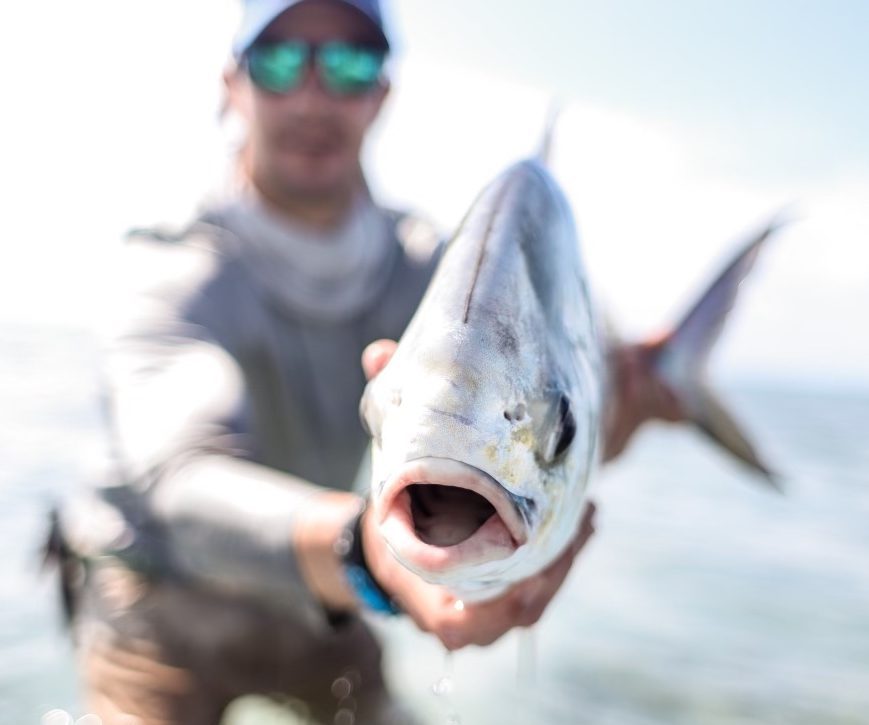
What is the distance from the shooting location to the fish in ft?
2.86

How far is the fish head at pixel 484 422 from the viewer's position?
2.85 feet

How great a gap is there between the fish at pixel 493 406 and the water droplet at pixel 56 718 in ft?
8.79

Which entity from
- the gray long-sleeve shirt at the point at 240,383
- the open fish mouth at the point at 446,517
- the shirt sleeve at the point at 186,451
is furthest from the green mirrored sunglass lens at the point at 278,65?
the open fish mouth at the point at 446,517

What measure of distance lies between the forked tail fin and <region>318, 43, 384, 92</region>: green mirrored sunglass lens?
1.33 metres

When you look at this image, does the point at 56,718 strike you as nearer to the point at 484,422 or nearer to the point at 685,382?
the point at 685,382

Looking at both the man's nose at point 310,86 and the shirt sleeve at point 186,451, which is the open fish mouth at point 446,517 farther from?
the man's nose at point 310,86

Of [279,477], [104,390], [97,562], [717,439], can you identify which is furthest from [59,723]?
[717,439]

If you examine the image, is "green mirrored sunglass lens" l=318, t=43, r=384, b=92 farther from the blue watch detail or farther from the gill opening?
the blue watch detail

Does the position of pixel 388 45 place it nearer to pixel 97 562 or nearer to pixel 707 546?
pixel 97 562

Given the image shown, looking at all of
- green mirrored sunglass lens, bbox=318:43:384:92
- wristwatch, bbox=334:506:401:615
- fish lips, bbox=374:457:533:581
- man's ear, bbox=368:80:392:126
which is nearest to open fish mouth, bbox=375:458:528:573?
fish lips, bbox=374:457:533:581

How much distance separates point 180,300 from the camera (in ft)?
7.78

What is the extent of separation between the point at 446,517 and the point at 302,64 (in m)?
2.21

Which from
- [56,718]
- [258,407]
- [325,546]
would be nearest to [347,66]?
[258,407]

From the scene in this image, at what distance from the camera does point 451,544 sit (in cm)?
88
